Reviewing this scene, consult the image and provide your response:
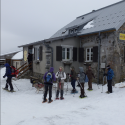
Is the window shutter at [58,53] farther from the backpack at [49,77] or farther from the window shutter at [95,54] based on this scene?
the backpack at [49,77]

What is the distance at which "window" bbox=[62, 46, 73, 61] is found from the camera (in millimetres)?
11383

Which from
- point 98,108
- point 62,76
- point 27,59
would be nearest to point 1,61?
point 27,59

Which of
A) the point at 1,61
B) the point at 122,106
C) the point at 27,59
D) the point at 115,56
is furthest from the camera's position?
the point at 1,61

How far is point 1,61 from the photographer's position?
32688 mm

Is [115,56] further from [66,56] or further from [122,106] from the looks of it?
[122,106]

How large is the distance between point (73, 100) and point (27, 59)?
10.4m

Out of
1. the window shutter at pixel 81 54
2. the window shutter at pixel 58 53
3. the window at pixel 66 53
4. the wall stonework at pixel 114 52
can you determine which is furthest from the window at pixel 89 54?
the window shutter at pixel 58 53

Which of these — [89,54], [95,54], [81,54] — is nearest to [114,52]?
[95,54]

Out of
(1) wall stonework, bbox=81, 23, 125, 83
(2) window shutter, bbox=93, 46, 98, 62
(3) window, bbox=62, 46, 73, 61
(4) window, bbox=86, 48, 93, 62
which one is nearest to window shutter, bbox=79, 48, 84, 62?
(4) window, bbox=86, 48, 93, 62

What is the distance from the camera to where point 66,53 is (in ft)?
37.6

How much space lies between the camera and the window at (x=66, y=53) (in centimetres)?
1138

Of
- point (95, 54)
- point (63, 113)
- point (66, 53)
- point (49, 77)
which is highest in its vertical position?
point (66, 53)

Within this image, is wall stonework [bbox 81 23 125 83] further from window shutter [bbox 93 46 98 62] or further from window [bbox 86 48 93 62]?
window [bbox 86 48 93 62]

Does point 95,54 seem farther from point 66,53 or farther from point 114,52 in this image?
point 66,53
